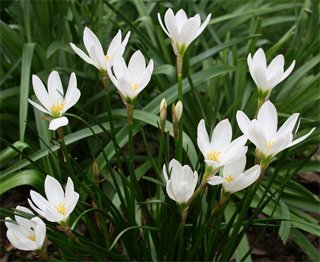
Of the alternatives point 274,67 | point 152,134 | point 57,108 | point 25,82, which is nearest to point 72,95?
point 57,108

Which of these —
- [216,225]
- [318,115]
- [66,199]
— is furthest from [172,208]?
[318,115]

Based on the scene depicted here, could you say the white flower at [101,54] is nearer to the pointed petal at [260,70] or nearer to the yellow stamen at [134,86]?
the yellow stamen at [134,86]

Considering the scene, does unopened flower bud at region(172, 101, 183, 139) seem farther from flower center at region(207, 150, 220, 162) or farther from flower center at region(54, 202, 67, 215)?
flower center at region(54, 202, 67, 215)

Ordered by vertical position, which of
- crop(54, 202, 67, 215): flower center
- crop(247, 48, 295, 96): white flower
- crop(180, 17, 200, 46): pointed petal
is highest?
crop(180, 17, 200, 46): pointed petal

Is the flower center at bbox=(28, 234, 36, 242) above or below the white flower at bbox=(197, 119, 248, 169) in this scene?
below

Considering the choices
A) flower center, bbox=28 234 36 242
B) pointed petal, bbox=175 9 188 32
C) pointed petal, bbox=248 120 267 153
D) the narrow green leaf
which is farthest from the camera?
the narrow green leaf

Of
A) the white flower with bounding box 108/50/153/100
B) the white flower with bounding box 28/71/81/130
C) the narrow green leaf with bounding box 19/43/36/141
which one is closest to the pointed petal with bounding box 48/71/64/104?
the white flower with bounding box 28/71/81/130

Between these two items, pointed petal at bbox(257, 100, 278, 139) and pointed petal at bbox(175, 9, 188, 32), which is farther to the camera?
pointed petal at bbox(175, 9, 188, 32)

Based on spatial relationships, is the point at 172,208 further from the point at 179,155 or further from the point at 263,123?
the point at 263,123

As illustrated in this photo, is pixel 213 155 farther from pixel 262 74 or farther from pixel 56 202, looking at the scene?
pixel 56 202

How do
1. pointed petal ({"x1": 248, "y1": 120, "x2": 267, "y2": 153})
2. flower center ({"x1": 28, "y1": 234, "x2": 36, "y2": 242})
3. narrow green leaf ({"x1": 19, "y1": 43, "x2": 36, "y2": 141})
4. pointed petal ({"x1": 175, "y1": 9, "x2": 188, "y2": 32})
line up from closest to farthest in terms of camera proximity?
pointed petal ({"x1": 248, "y1": 120, "x2": 267, "y2": 153}), flower center ({"x1": 28, "y1": 234, "x2": 36, "y2": 242}), pointed petal ({"x1": 175, "y1": 9, "x2": 188, "y2": 32}), narrow green leaf ({"x1": 19, "y1": 43, "x2": 36, "y2": 141})
